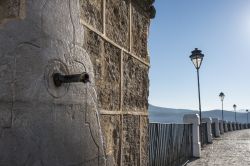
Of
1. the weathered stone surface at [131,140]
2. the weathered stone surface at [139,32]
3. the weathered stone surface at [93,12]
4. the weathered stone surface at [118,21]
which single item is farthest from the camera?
the weathered stone surface at [139,32]

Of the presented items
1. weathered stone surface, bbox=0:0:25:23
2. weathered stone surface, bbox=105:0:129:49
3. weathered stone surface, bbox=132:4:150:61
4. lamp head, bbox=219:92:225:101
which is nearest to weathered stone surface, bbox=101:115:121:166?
weathered stone surface, bbox=105:0:129:49

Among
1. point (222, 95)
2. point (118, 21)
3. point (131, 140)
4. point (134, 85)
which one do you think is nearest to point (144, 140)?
point (131, 140)

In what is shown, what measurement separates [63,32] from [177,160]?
892cm

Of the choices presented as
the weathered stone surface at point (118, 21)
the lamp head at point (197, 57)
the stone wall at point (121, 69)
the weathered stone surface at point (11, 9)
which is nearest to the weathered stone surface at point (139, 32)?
the stone wall at point (121, 69)

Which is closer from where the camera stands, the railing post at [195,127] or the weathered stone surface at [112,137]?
the weathered stone surface at [112,137]

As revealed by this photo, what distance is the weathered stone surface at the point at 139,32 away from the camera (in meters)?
3.56

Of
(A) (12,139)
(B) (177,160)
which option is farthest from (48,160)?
(B) (177,160)

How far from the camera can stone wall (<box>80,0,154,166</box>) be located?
2.64 m

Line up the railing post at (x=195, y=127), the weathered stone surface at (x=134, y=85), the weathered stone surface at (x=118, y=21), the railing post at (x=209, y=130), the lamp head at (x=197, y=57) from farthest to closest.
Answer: the railing post at (x=209, y=130)
the lamp head at (x=197, y=57)
the railing post at (x=195, y=127)
the weathered stone surface at (x=134, y=85)
the weathered stone surface at (x=118, y=21)

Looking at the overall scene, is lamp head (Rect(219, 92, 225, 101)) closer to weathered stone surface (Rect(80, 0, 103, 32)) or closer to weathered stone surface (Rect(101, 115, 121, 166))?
weathered stone surface (Rect(101, 115, 121, 166))

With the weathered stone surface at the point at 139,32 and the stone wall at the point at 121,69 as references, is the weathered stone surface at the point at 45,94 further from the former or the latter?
the weathered stone surface at the point at 139,32

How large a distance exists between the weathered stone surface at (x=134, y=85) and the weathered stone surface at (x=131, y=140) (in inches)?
4.8

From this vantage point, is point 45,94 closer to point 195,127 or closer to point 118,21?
point 118,21

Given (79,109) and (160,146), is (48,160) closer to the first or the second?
(79,109)
